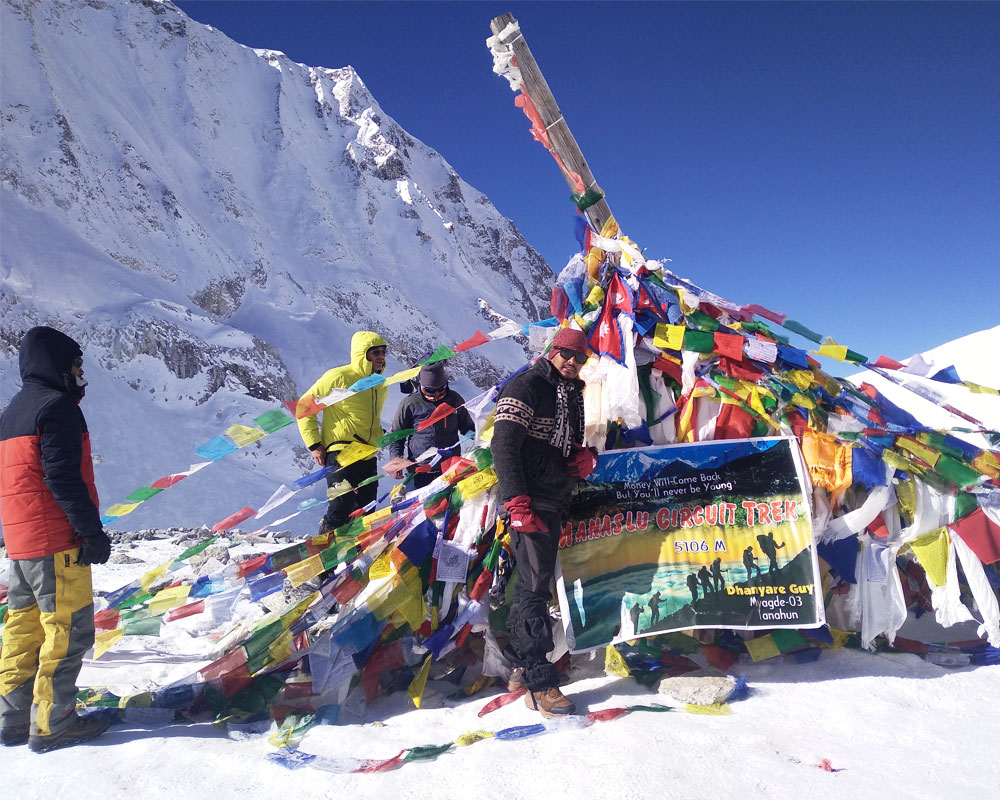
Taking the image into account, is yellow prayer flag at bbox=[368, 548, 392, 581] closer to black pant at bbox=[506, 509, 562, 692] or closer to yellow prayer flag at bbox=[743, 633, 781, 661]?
black pant at bbox=[506, 509, 562, 692]

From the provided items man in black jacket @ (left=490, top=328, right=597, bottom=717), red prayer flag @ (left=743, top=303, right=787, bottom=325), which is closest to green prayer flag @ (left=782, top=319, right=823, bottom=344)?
red prayer flag @ (left=743, top=303, right=787, bottom=325)

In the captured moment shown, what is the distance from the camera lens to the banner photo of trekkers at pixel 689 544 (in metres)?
2.74

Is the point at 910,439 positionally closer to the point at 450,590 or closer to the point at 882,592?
the point at 882,592

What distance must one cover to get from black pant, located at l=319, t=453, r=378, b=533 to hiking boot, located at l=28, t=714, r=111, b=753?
160cm

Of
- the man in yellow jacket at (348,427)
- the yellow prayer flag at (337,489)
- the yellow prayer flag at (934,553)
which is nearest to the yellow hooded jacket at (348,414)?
the man in yellow jacket at (348,427)

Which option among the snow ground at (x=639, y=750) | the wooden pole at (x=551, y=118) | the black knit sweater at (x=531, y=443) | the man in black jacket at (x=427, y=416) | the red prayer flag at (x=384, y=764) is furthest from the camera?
the man in black jacket at (x=427, y=416)

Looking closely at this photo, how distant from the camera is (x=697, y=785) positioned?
6.46 ft

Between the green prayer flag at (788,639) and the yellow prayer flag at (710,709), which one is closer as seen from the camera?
the yellow prayer flag at (710,709)

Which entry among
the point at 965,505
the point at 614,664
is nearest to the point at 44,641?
the point at 614,664

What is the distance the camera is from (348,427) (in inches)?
160

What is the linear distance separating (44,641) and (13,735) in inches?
13.5

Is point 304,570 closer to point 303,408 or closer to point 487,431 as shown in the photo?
point 303,408

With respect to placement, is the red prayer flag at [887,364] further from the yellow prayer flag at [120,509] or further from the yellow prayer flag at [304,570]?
the yellow prayer flag at [120,509]

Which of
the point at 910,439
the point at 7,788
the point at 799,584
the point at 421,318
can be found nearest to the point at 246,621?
the point at 7,788
